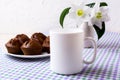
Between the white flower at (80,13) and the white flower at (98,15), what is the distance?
0.03 metres

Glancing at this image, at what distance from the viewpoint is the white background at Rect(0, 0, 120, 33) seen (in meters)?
1.85

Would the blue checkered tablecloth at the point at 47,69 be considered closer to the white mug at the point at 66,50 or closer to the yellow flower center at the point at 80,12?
the white mug at the point at 66,50

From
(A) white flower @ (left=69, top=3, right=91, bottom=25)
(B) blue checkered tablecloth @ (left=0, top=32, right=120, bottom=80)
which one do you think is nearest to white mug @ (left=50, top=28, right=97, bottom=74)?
(B) blue checkered tablecloth @ (left=0, top=32, right=120, bottom=80)

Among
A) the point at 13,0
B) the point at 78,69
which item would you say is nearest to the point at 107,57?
the point at 78,69

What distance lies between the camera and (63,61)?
63cm

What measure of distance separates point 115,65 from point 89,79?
16 centimetres

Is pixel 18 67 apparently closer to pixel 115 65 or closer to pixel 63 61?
pixel 63 61

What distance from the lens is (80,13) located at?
3.01ft

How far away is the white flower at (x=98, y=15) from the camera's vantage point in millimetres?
938

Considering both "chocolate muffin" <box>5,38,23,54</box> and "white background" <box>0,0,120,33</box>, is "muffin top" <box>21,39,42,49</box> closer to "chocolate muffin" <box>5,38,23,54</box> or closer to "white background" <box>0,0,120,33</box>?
"chocolate muffin" <box>5,38,23,54</box>

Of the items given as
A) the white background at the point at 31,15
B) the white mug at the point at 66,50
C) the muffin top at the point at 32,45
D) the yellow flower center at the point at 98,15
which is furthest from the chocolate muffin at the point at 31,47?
the white background at the point at 31,15

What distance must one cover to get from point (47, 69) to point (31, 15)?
51.1 inches

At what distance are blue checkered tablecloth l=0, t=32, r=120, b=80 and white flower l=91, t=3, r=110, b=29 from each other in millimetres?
131

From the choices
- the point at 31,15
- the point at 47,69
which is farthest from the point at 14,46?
the point at 31,15
